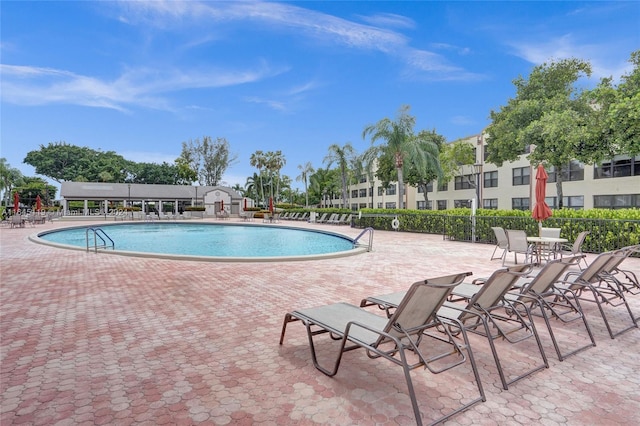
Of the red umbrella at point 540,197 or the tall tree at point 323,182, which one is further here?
the tall tree at point 323,182

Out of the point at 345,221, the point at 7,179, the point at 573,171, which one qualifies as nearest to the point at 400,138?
the point at 345,221

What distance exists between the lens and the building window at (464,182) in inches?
1516

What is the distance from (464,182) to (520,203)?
729 cm

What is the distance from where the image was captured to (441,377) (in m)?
3.20

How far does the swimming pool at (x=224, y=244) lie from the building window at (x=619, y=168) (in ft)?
72.2

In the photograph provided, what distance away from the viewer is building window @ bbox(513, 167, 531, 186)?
32.2 metres

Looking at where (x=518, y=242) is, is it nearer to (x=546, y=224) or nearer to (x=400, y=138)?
(x=546, y=224)

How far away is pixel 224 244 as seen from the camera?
17.1 meters

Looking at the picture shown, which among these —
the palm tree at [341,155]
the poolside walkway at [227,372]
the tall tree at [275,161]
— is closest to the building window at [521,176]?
the palm tree at [341,155]

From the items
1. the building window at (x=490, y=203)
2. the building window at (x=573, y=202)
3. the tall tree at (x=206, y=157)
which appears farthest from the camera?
the tall tree at (x=206, y=157)

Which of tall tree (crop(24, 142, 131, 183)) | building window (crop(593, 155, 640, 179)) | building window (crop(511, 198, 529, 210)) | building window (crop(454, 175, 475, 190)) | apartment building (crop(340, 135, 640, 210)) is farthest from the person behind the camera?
tall tree (crop(24, 142, 131, 183))

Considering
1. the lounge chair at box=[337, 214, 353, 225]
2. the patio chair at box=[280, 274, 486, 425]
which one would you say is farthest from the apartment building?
the patio chair at box=[280, 274, 486, 425]

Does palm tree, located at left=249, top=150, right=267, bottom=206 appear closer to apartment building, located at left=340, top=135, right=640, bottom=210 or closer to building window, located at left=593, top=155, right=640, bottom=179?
apartment building, located at left=340, top=135, right=640, bottom=210

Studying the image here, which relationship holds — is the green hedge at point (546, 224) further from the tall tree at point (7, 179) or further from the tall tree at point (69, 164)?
the tall tree at point (7, 179)
